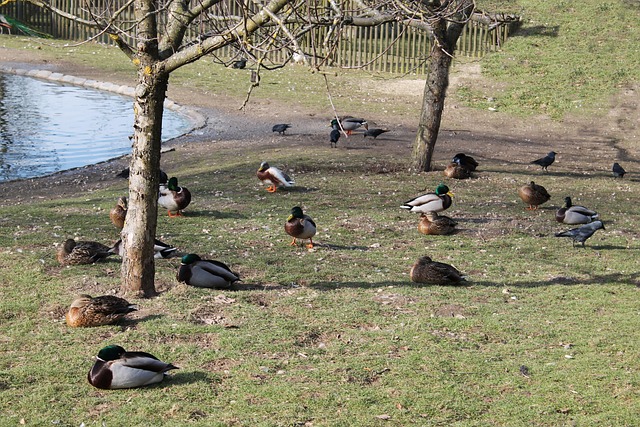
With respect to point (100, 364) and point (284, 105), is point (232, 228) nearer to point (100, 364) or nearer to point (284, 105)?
point (100, 364)

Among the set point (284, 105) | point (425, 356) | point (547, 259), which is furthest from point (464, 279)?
point (284, 105)

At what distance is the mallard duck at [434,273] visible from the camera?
925 cm

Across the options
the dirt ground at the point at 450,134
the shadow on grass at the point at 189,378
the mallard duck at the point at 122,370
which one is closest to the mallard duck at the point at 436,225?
the dirt ground at the point at 450,134

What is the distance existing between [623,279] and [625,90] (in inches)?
670

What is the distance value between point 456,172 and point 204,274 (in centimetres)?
742

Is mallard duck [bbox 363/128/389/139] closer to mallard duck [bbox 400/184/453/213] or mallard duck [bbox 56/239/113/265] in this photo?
mallard duck [bbox 400/184/453/213]

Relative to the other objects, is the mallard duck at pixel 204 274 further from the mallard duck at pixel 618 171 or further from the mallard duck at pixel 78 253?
the mallard duck at pixel 618 171

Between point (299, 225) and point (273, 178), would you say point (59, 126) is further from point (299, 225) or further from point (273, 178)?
point (299, 225)

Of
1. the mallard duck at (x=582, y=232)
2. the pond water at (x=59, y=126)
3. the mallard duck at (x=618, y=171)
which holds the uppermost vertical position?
the mallard duck at (x=582, y=232)

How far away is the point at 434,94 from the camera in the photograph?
14.8 metres

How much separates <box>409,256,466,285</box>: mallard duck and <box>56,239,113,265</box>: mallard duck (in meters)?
3.51

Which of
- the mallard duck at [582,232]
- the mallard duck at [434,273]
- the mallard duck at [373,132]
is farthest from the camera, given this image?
the mallard duck at [373,132]

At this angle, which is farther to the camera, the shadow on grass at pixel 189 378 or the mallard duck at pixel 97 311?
the mallard duck at pixel 97 311

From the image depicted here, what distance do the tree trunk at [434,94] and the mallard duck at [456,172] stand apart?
43cm
